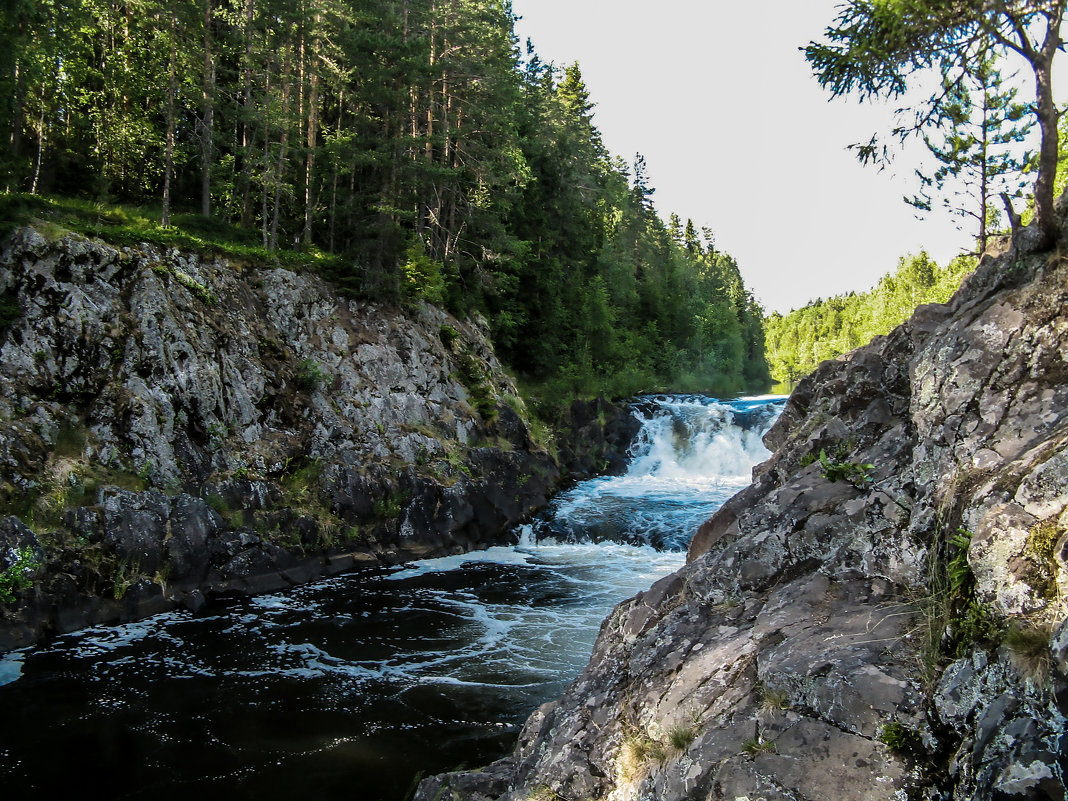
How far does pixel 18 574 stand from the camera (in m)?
11.5

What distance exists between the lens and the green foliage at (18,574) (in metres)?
11.3

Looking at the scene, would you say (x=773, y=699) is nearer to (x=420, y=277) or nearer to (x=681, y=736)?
(x=681, y=736)

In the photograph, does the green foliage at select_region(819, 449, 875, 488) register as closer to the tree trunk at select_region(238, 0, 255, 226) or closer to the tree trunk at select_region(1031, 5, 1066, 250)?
the tree trunk at select_region(1031, 5, 1066, 250)

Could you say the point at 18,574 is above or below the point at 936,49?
below

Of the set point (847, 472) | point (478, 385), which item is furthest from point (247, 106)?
point (847, 472)

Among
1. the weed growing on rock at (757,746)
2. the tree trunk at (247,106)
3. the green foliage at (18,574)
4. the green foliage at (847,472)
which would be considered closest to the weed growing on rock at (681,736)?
the weed growing on rock at (757,746)

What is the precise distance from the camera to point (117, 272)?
52.2 feet

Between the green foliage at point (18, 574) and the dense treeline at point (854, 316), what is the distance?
1474 cm

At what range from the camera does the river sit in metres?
8.30

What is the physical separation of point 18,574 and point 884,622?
13045mm

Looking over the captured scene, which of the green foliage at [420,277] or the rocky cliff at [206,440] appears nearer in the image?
the rocky cliff at [206,440]

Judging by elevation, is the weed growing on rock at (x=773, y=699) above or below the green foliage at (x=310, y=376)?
below

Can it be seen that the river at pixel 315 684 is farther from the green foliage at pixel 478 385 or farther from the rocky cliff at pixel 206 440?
the green foliage at pixel 478 385

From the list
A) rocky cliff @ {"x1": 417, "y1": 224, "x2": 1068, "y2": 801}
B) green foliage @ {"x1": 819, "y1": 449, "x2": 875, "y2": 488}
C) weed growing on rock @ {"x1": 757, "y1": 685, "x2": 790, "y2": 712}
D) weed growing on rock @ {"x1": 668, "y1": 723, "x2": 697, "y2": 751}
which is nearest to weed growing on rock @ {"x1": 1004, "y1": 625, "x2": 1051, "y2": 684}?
rocky cliff @ {"x1": 417, "y1": 224, "x2": 1068, "y2": 801}
